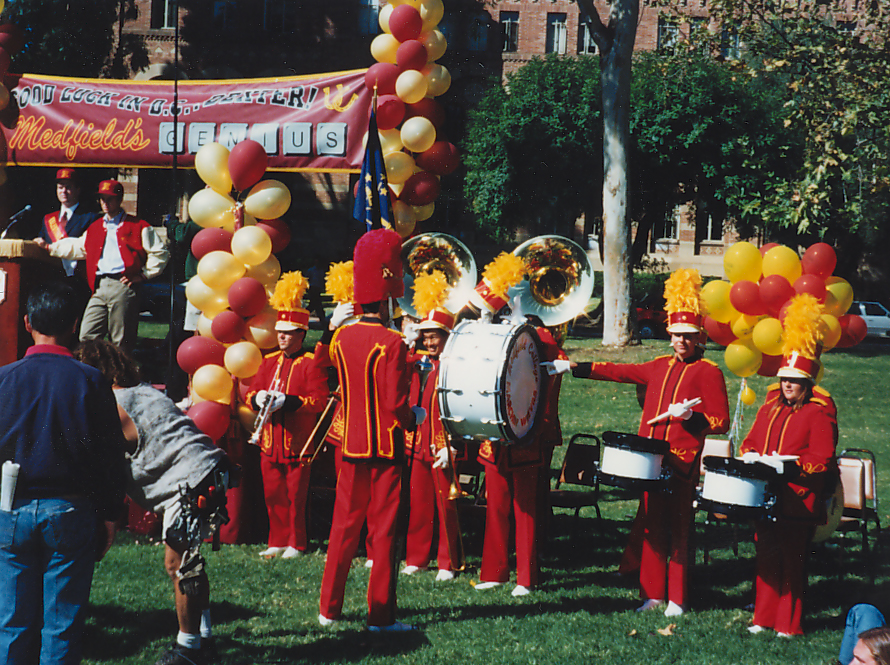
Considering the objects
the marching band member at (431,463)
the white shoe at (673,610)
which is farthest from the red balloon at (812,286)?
the marching band member at (431,463)

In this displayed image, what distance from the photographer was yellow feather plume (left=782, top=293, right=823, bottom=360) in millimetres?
5945

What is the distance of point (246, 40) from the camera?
113ft

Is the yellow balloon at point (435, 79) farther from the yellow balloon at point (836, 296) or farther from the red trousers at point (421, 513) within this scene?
the yellow balloon at point (836, 296)

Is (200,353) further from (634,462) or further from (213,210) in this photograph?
(634,462)

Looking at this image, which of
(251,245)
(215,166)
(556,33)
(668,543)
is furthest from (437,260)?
(556,33)

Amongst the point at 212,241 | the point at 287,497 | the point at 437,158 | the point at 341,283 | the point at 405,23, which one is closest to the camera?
the point at 341,283

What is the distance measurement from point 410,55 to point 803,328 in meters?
4.43

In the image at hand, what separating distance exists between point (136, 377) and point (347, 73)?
4.93 metres

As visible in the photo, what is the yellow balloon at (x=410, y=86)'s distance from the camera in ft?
28.2

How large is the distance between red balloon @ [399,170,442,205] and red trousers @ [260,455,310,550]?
2820 millimetres

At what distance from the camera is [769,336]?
6.46m

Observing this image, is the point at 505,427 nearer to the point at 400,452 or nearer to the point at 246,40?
the point at 400,452

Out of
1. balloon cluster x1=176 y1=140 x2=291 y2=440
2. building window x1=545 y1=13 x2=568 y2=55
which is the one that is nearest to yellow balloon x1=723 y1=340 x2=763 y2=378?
balloon cluster x1=176 y1=140 x2=291 y2=440

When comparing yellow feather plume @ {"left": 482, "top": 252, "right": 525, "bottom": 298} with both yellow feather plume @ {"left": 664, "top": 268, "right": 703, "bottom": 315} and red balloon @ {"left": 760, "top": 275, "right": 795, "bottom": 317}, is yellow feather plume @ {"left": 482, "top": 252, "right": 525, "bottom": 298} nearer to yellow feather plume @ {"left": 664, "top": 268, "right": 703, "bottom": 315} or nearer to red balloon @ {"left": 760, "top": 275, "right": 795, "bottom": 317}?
yellow feather plume @ {"left": 664, "top": 268, "right": 703, "bottom": 315}
